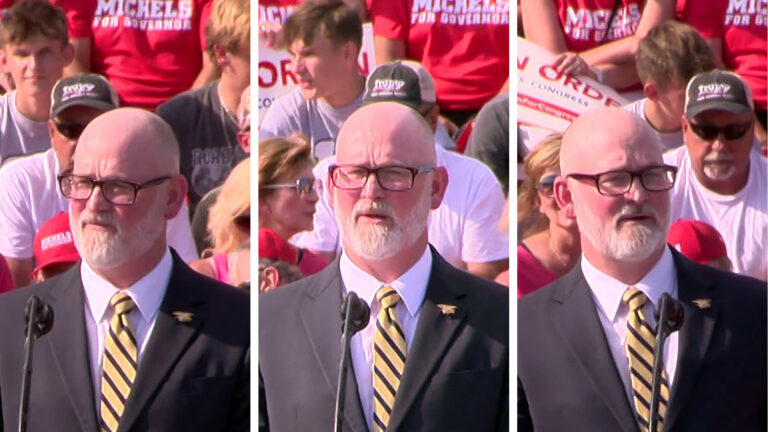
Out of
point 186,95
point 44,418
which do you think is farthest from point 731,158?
point 44,418

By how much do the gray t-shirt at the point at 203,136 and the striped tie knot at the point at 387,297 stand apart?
80 cm

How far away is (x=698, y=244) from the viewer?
671 centimetres

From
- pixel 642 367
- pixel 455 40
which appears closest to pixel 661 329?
Answer: pixel 642 367

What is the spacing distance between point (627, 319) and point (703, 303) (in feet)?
0.99

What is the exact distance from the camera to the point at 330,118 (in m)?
6.85

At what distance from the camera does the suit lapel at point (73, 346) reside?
6500 mm

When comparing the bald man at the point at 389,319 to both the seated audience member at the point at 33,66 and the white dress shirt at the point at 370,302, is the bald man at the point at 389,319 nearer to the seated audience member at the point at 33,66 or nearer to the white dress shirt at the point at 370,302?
the white dress shirt at the point at 370,302

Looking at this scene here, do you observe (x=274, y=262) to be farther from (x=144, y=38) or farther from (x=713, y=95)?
(x=713, y=95)

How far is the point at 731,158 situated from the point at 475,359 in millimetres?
1316

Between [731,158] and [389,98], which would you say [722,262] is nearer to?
[731,158]

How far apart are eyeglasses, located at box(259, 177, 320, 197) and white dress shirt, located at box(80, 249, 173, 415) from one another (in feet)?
1.77

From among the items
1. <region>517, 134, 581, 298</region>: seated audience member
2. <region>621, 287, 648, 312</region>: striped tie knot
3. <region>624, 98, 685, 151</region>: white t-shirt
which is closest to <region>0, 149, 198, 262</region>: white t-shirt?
<region>517, 134, 581, 298</region>: seated audience member

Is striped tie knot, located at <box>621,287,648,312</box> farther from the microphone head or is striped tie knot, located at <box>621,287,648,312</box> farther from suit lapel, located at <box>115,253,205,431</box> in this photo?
suit lapel, located at <box>115,253,205,431</box>

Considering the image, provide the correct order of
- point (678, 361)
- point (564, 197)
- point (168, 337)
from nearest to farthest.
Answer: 1. point (678, 361)
2. point (168, 337)
3. point (564, 197)
